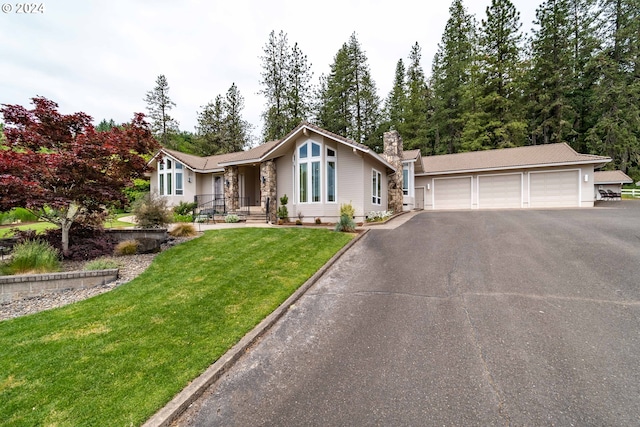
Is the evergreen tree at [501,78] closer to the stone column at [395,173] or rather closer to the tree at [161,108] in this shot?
the stone column at [395,173]

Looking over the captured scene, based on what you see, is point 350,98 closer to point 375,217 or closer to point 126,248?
point 375,217

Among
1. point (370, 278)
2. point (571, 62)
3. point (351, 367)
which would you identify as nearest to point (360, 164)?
point (370, 278)

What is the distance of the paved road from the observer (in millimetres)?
2547

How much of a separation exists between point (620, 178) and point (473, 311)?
30043 mm

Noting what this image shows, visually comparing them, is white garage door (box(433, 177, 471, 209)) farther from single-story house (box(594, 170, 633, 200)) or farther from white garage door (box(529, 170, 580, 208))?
single-story house (box(594, 170, 633, 200))

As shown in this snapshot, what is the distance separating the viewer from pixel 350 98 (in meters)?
31.5

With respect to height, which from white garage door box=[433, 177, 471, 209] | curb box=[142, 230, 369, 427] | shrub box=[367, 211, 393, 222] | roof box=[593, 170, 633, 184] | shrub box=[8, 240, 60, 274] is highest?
roof box=[593, 170, 633, 184]

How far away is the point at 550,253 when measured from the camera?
265 inches

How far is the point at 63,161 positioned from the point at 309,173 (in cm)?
892

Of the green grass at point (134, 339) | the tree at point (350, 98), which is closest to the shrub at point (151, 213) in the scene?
the green grass at point (134, 339)

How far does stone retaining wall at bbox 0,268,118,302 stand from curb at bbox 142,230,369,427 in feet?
12.7

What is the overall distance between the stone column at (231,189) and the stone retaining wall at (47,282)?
1160cm

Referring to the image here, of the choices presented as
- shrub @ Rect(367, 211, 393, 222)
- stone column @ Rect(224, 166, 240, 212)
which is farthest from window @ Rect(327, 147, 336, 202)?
stone column @ Rect(224, 166, 240, 212)

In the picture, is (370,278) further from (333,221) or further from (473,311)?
(333,221)
